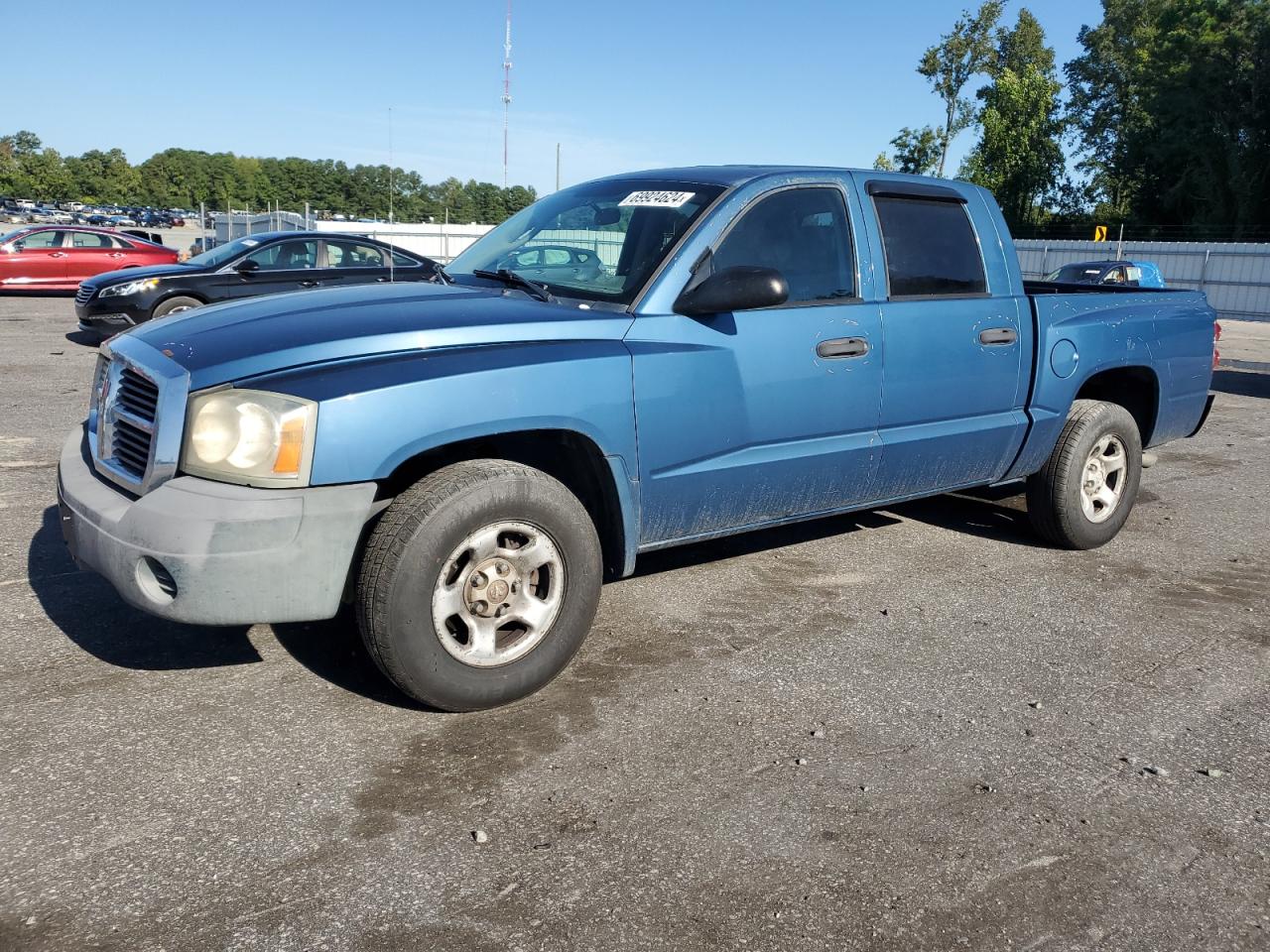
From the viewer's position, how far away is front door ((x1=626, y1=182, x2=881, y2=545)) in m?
3.74

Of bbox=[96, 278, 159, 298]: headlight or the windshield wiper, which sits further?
bbox=[96, 278, 159, 298]: headlight

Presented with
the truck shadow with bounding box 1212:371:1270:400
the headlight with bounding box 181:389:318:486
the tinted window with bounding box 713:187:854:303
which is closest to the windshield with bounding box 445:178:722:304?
the tinted window with bounding box 713:187:854:303

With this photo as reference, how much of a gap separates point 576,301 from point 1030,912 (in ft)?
8.12

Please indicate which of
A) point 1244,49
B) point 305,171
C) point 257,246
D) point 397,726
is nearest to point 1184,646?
point 397,726

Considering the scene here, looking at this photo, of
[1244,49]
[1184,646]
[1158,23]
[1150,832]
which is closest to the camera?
[1150,832]

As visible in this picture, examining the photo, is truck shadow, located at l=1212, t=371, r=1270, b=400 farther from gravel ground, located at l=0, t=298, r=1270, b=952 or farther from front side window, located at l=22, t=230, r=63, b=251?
front side window, located at l=22, t=230, r=63, b=251

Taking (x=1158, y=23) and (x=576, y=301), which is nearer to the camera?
(x=576, y=301)

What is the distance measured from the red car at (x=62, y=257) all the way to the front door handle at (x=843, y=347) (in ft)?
58.1

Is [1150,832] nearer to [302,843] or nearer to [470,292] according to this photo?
[302,843]

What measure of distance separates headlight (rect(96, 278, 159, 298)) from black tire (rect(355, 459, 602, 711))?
10.9m

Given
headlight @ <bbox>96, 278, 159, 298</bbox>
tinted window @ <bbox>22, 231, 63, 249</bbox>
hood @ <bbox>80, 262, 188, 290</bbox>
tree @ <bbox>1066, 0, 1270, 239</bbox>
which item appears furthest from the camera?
tree @ <bbox>1066, 0, 1270, 239</bbox>

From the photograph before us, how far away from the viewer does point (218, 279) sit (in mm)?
12773

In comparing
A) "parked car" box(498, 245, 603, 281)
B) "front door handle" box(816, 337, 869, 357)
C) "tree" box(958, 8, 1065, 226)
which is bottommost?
"front door handle" box(816, 337, 869, 357)

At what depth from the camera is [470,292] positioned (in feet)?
13.0
